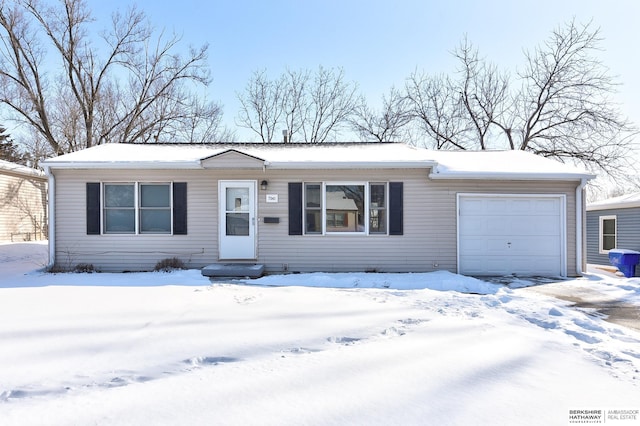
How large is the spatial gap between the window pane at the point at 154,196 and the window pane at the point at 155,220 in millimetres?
166

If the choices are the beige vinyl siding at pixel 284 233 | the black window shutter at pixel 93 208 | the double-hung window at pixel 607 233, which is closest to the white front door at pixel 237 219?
the beige vinyl siding at pixel 284 233

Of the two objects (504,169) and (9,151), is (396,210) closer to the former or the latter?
(504,169)

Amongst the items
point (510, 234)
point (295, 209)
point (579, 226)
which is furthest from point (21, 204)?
point (579, 226)

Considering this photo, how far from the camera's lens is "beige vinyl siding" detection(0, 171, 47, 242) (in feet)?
45.7

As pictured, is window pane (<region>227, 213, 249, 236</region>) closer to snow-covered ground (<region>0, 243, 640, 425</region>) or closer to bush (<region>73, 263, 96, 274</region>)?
snow-covered ground (<region>0, 243, 640, 425</region>)

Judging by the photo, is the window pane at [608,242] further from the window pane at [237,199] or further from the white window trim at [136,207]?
the white window trim at [136,207]

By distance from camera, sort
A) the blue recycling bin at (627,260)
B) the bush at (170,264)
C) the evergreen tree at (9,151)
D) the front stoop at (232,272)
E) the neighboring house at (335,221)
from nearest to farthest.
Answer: the front stoop at (232,272)
the bush at (170,264)
the neighboring house at (335,221)
the blue recycling bin at (627,260)
the evergreen tree at (9,151)

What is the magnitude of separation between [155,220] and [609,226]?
1688 cm

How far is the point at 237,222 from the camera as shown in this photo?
328 inches

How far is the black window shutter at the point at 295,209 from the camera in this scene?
8188 millimetres

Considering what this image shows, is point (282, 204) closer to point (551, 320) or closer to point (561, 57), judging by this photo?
point (551, 320)

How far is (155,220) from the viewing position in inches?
330

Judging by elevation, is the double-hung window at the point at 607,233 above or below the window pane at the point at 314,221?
below

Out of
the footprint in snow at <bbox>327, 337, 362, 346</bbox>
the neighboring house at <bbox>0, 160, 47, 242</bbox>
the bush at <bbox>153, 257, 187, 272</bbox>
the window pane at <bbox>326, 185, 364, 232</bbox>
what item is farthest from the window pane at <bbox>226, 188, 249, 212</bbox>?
the neighboring house at <bbox>0, 160, 47, 242</bbox>
